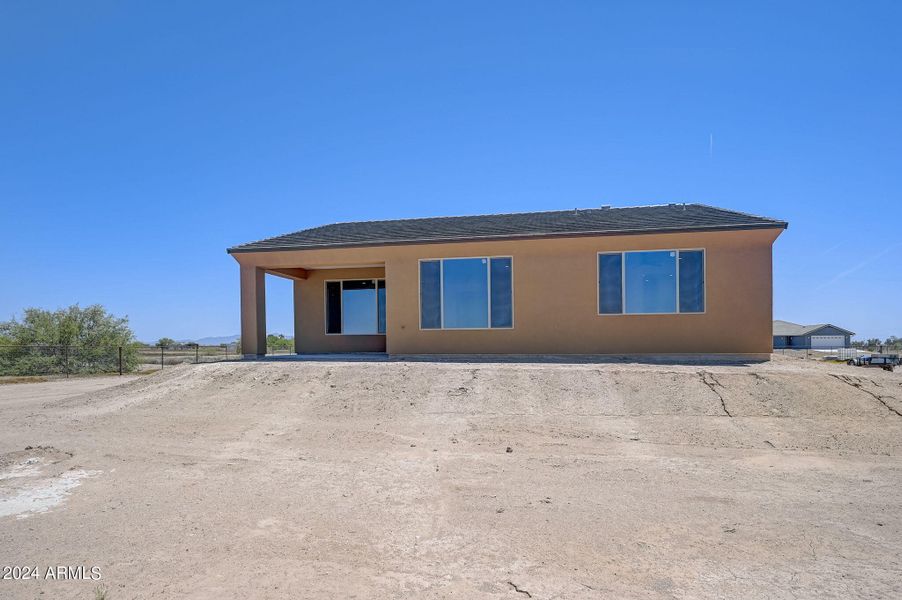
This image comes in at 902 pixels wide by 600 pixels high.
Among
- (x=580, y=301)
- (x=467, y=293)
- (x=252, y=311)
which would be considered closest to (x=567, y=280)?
(x=580, y=301)

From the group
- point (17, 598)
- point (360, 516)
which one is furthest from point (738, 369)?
point (17, 598)

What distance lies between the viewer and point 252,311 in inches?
660

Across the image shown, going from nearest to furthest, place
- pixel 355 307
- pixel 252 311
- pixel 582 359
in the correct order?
pixel 582 359 → pixel 252 311 → pixel 355 307

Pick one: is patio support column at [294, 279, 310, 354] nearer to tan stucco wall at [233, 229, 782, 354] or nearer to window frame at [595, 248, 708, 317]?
tan stucco wall at [233, 229, 782, 354]

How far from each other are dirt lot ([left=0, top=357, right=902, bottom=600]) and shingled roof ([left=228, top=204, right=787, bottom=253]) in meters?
3.76

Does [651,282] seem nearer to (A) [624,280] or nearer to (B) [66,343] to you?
(A) [624,280]

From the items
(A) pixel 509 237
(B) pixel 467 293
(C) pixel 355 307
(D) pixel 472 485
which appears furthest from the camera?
(C) pixel 355 307

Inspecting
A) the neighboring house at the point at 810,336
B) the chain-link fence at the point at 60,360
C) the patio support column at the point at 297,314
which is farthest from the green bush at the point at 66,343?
the neighboring house at the point at 810,336

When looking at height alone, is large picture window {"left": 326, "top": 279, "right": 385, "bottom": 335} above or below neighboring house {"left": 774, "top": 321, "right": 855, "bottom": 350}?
above

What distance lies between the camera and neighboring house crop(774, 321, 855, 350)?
166 feet

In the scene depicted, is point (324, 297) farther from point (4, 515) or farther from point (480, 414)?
point (4, 515)

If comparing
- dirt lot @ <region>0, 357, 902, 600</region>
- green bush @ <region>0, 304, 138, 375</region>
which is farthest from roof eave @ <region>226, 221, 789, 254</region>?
green bush @ <region>0, 304, 138, 375</region>

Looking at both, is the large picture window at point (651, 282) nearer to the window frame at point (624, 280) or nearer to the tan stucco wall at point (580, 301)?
the window frame at point (624, 280)

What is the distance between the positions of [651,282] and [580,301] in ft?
6.03
